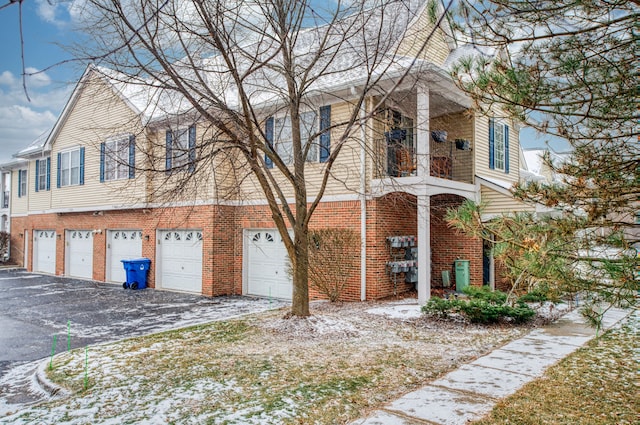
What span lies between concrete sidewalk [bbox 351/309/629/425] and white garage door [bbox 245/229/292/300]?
298 inches

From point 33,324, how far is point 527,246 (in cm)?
1071

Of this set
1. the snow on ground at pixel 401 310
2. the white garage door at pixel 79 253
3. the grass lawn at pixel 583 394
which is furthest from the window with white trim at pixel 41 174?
the grass lawn at pixel 583 394

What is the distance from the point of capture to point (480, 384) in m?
5.57

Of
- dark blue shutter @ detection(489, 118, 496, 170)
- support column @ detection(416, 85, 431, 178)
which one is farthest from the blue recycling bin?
dark blue shutter @ detection(489, 118, 496, 170)

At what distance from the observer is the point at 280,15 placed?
26.9 ft

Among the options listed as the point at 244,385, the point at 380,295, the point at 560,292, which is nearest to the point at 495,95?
the point at 560,292

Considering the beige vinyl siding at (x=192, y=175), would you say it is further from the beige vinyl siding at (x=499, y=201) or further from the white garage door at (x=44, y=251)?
the white garage door at (x=44, y=251)

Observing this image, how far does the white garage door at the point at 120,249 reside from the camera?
1759 centimetres

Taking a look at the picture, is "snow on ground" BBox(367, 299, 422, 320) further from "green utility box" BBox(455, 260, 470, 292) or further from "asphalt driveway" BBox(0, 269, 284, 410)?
"asphalt driveway" BBox(0, 269, 284, 410)

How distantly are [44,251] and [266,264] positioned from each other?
1469 cm

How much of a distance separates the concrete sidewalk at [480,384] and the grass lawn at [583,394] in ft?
0.55

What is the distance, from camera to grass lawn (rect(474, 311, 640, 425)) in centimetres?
454

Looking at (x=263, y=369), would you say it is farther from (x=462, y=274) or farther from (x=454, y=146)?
(x=454, y=146)

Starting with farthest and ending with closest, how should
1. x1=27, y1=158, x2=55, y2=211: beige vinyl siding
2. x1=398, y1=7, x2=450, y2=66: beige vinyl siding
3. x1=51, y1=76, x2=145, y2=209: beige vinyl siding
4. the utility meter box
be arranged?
1. x1=27, y1=158, x2=55, y2=211: beige vinyl siding
2. x1=51, y1=76, x2=145, y2=209: beige vinyl siding
3. the utility meter box
4. x1=398, y1=7, x2=450, y2=66: beige vinyl siding
